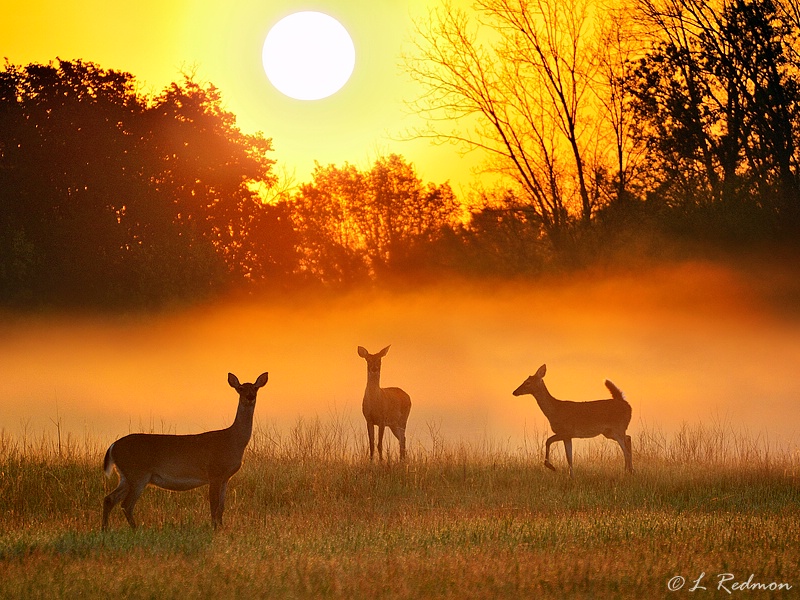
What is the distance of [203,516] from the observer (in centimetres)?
1462

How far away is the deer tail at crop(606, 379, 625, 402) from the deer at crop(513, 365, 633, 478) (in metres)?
0.01

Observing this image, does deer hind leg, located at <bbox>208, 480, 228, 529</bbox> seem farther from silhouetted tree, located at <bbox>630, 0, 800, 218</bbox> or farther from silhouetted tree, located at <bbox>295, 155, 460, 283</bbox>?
silhouetted tree, located at <bbox>295, 155, 460, 283</bbox>

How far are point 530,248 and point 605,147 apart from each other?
13.1 ft

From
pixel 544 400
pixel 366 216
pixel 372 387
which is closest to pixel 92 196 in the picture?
pixel 366 216

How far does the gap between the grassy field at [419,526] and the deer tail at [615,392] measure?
114 centimetres

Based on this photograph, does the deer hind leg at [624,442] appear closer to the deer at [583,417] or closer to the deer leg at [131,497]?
the deer at [583,417]

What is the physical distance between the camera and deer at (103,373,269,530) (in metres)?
13.2

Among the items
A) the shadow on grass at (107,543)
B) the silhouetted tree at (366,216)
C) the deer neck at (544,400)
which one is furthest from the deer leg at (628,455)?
the silhouetted tree at (366,216)

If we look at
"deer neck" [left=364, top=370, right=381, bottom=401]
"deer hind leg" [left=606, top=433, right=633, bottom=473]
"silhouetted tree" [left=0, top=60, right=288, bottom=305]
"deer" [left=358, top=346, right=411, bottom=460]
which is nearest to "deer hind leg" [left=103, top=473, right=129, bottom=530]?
"deer" [left=358, top=346, right=411, bottom=460]

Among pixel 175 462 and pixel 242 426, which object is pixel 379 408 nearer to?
pixel 242 426

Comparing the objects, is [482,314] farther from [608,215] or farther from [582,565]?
[582,565]

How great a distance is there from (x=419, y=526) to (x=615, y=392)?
7034mm

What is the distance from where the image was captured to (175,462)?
13.2 m

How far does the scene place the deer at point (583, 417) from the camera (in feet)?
63.1
